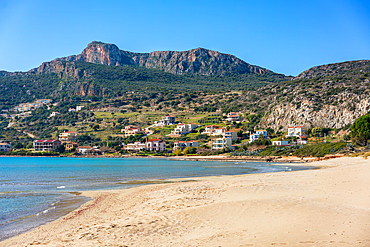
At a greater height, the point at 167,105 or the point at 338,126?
the point at 167,105

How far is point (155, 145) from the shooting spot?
10294cm

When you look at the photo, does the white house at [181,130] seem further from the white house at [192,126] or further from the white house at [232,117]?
the white house at [232,117]

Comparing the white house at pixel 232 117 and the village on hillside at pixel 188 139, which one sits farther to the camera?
the white house at pixel 232 117

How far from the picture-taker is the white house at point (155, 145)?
102412mm

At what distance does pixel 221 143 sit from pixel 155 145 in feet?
81.3

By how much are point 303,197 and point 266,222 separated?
4.71 meters

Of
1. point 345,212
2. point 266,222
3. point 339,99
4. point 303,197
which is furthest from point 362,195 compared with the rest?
point 339,99

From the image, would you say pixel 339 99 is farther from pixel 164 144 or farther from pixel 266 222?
pixel 266 222

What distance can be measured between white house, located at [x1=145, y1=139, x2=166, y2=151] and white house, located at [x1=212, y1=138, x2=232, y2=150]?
19479mm

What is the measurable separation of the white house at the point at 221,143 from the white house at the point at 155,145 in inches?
767

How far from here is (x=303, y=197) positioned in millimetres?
12781

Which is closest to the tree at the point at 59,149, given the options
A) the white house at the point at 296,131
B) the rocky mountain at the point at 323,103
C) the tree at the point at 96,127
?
the tree at the point at 96,127

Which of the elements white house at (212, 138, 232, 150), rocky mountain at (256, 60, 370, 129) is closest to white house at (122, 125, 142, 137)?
white house at (212, 138, 232, 150)

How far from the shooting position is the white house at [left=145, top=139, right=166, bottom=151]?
336 ft
